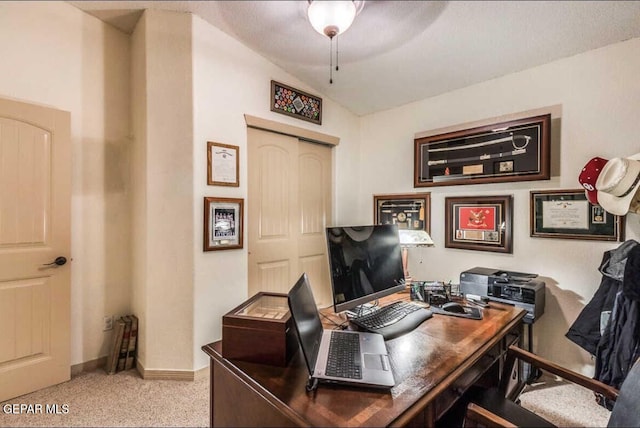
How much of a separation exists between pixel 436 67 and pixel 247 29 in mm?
1555

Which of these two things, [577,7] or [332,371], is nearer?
[332,371]

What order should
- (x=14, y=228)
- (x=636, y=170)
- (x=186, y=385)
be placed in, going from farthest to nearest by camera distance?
(x=186, y=385), (x=14, y=228), (x=636, y=170)

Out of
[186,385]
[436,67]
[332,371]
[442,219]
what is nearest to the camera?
[332,371]

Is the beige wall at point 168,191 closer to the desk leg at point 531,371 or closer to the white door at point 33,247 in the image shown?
the white door at point 33,247

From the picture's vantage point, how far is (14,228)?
6.74 ft

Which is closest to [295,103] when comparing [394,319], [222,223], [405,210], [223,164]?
[223,164]

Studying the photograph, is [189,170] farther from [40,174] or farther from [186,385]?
[186,385]

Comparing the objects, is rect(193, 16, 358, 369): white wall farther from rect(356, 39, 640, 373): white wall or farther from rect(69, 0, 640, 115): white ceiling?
rect(356, 39, 640, 373): white wall

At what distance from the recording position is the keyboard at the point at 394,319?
1.35 metres

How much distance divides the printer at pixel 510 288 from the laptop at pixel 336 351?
1386 millimetres

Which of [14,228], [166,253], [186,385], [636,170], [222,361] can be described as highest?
[636,170]

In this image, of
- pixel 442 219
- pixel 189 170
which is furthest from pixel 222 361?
pixel 442 219

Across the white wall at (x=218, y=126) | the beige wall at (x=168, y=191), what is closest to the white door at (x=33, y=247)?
the beige wall at (x=168, y=191)

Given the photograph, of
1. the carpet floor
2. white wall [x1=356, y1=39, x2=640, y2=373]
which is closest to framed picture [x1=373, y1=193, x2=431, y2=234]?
white wall [x1=356, y1=39, x2=640, y2=373]
